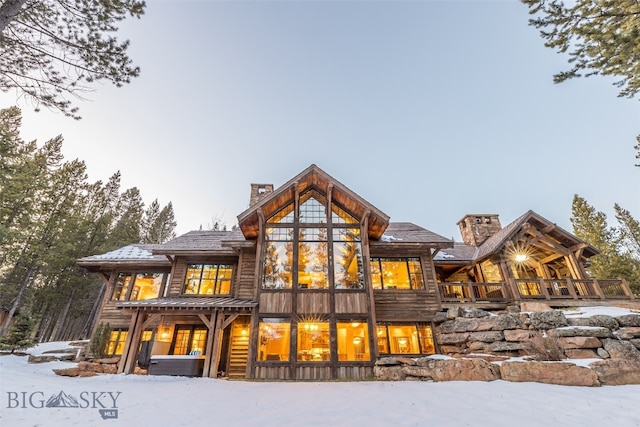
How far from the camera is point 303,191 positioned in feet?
47.3

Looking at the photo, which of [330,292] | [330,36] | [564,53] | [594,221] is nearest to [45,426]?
[330,292]

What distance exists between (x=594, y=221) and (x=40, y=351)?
4698 cm

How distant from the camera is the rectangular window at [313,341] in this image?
35.9 feet

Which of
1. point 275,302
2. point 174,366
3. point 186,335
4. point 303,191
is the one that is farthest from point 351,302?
point 186,335

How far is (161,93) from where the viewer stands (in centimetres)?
3180

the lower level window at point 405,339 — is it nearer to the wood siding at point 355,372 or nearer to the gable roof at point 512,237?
the wood siding at point 355,372

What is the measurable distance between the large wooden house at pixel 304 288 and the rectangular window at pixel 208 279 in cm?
5

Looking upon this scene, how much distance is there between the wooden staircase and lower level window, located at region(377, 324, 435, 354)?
6.39 metres

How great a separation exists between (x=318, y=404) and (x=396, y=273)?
28.9 feet

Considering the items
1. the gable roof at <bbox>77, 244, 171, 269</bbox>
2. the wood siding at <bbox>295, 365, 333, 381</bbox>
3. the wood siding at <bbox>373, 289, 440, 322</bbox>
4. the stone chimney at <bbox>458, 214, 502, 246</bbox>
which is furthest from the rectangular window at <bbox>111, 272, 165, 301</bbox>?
the stone chimney at <bbox>458, 214, 502, 246</bbox>

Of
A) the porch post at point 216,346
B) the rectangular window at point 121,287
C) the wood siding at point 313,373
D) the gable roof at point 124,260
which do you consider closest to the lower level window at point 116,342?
the rectangular window at point 121,287

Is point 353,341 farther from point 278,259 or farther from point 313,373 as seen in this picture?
point 278,259

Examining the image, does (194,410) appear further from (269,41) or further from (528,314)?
(269,41)

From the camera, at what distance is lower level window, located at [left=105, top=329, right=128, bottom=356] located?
13.4 m
